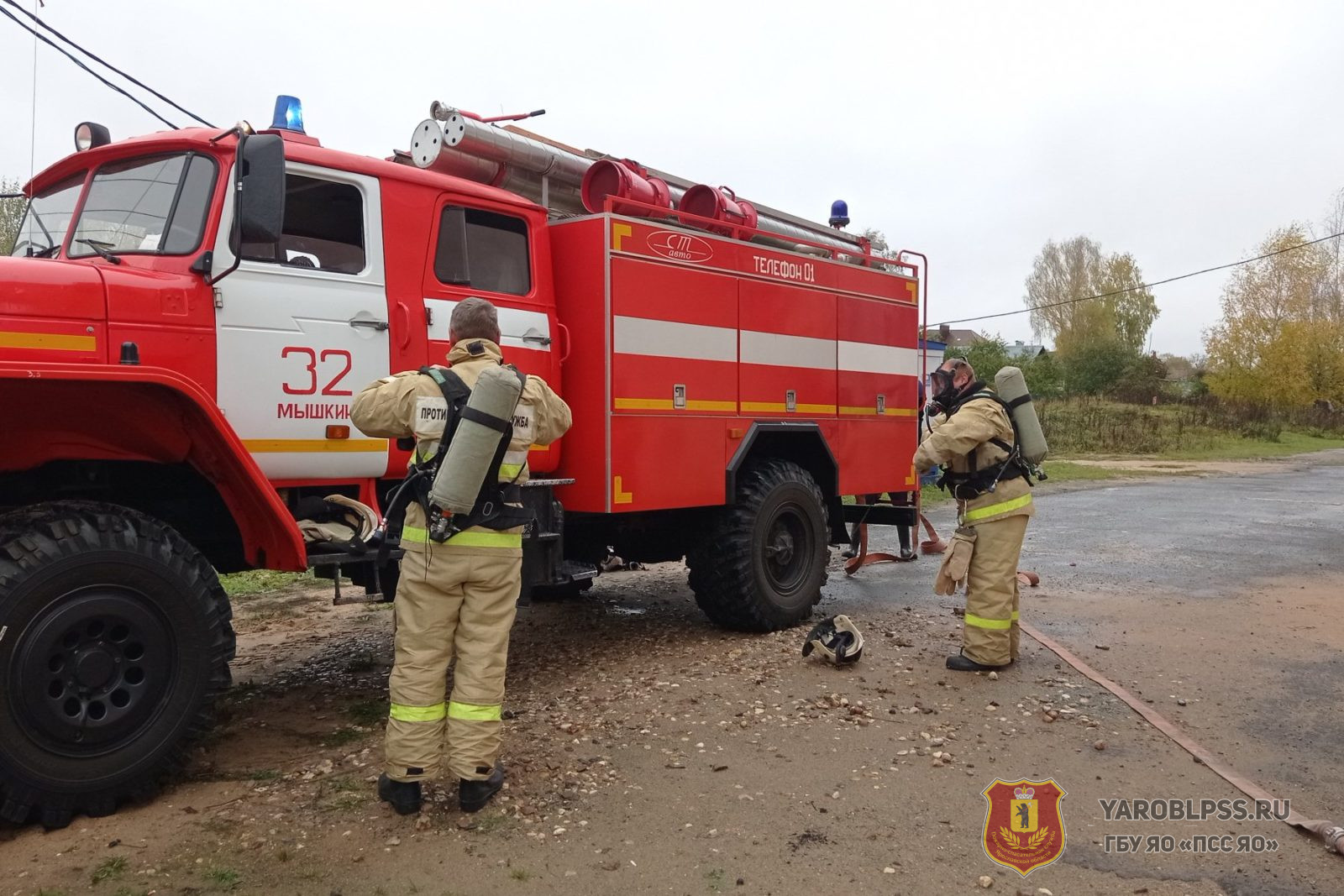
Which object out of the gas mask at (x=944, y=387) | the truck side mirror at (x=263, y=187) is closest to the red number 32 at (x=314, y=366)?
the truck side mirror at (x=263, y=187)

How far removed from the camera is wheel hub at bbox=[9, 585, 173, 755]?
3355 millimetres

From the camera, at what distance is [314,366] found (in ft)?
14.3

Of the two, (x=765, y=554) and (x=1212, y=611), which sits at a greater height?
(x=765, y=554)

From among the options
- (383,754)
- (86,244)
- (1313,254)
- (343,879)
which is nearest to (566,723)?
(383,754)

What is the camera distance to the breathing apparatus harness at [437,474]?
3646mm

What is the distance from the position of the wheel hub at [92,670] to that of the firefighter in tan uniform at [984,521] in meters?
4.15

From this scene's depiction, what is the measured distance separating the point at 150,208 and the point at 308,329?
80 cm

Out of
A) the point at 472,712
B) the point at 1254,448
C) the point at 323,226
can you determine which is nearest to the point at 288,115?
the point at 323,226

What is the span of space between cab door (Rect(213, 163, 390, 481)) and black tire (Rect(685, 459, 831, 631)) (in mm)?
2516

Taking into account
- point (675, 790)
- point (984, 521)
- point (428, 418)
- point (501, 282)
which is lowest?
point (675, 790)

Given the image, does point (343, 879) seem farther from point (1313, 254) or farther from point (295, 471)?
point (1313, 254)

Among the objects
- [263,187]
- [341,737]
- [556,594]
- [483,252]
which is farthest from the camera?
[556,594]

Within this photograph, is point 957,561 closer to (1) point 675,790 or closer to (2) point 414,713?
(1) point 675,790

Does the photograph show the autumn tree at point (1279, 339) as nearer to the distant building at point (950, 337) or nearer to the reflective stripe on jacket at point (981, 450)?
the distant building at point (950, 337)
